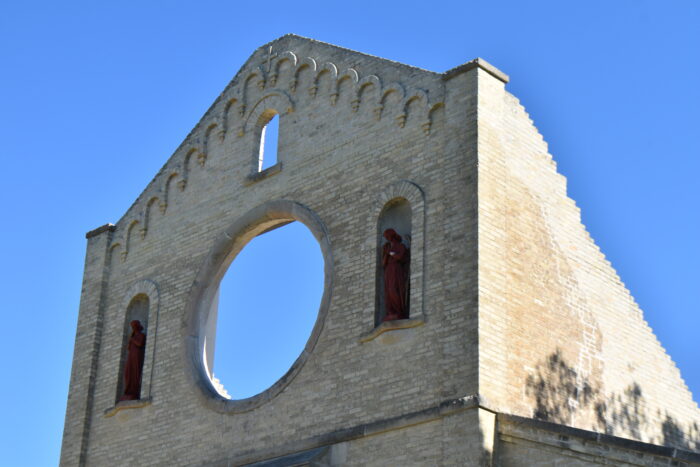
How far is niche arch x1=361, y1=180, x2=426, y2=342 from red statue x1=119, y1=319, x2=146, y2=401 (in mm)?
5465

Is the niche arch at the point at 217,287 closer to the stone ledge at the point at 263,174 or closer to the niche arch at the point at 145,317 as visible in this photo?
the stone ledge at the point at 263,174

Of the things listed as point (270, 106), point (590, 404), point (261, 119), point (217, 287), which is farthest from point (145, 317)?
point (590, 404)

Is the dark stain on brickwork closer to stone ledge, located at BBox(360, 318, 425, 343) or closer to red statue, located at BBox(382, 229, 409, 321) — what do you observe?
stone ledge, located at BBox(360, 318, 425, 343)

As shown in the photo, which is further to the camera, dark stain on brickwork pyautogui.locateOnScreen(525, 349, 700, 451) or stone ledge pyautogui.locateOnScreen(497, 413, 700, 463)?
dark stain on brickwork pyautogui.locateOnScreen(525, 349, 700, 451)

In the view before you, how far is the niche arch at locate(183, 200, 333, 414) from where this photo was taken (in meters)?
20.5

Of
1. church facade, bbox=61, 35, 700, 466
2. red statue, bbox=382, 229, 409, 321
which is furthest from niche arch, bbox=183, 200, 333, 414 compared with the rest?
red statue, bbox=382, 229, 409, 321

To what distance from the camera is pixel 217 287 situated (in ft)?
74.8

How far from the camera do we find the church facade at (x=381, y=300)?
1811 cm

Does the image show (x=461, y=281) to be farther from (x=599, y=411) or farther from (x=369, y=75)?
(x=369, y=75)

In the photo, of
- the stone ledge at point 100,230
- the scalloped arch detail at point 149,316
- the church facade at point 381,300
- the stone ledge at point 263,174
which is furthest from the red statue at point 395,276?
the stone ledge at point 100,230

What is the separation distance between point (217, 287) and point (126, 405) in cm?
258

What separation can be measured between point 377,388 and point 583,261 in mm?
4434

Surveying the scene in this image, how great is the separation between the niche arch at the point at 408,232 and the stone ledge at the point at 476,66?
5.92 ft

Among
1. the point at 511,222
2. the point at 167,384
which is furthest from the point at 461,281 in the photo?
the point at 167,384
